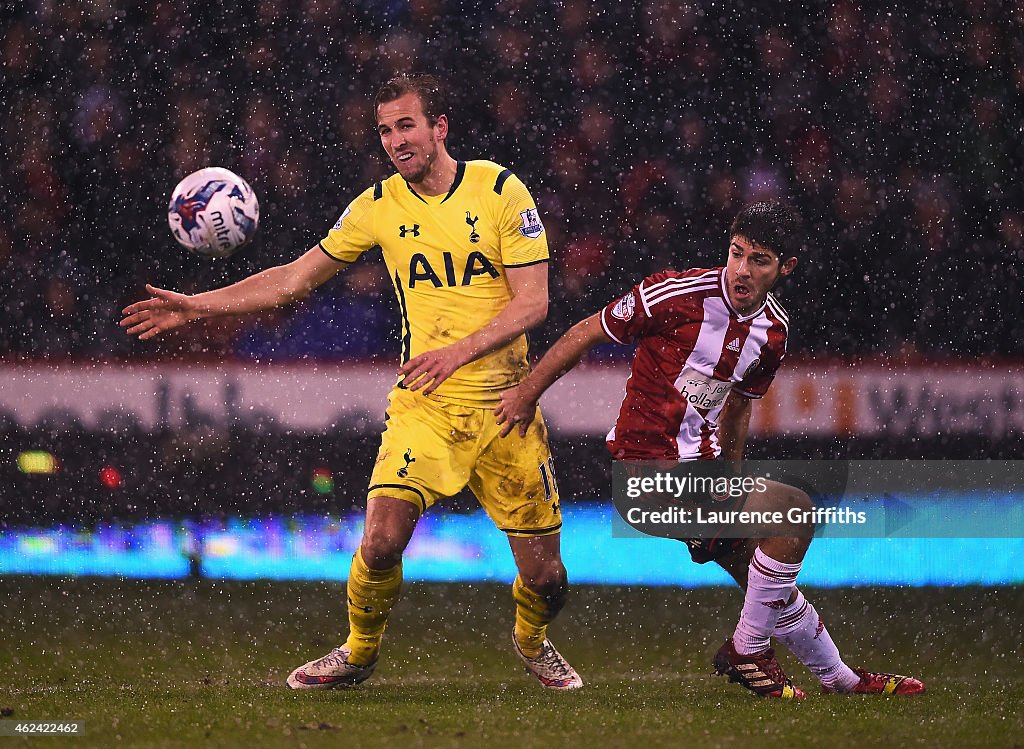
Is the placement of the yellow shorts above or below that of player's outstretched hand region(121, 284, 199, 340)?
below

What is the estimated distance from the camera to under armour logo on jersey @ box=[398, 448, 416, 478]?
457cm

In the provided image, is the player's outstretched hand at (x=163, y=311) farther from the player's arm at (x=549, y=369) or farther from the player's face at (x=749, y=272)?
the player's face at (x=749, y=272)

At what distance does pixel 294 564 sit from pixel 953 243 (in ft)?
14.7

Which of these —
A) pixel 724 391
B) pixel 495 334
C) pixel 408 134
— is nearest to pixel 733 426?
pixel 724 391

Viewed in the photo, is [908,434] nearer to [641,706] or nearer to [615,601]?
[615,601]

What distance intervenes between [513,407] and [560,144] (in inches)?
190

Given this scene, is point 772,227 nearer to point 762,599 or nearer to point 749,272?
point 749,272

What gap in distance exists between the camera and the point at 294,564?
7496 millimetres

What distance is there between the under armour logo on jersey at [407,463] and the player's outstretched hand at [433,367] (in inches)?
9.5

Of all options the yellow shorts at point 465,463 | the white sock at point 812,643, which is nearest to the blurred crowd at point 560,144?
the yellow shorts at point 465,463

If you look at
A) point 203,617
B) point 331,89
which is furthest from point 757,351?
point 331,89

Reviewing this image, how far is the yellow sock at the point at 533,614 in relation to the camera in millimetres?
4926
